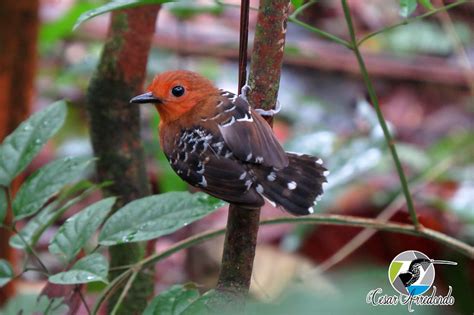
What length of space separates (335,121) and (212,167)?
3785mm

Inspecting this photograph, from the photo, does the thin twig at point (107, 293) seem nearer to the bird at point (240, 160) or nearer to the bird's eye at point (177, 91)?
the bird at point (240, 160)

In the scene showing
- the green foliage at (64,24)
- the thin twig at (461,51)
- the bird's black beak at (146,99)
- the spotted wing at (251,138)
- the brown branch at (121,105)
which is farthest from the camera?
the thin twig at (461,51)

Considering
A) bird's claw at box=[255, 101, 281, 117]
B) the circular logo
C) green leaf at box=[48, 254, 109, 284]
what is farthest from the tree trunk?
the circular logo

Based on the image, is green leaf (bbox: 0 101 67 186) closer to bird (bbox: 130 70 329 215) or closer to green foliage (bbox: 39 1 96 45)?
bird (bbox: 130 70 329 215)

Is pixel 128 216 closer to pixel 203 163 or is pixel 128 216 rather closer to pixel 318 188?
pixel 203 163

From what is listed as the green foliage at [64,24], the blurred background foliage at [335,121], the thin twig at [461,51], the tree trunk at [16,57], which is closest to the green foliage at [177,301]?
the blurred background foliage at [335,121]

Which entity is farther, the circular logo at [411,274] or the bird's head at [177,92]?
the bird's head at [177,92]

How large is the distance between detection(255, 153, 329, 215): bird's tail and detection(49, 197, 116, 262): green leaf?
34 centimetres

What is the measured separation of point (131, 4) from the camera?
1.62 meters

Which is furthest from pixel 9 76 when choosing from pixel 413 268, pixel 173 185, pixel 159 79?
pixel 413 268

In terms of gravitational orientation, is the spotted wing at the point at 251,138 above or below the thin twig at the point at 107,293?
above

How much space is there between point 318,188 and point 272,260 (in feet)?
6.44

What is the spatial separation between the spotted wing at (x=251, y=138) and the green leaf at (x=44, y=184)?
14.5 inches

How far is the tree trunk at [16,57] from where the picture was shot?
9.79ft
